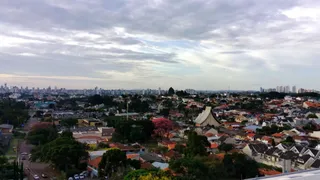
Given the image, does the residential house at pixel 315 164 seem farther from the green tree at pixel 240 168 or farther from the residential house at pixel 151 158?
the residential house at pixel 151 158

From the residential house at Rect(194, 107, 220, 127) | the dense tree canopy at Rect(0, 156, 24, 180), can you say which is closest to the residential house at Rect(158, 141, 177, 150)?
the dense tree canopy at Rect(0, 156, 24, 180)

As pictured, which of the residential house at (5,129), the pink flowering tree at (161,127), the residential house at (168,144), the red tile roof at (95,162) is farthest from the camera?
the residential house at (5,129)

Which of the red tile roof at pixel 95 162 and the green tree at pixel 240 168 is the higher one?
the green tree at pixel 240 168

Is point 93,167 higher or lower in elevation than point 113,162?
lower

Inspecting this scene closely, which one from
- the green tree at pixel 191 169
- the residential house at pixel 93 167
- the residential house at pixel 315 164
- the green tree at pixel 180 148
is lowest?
the residential house at pixel 93 167

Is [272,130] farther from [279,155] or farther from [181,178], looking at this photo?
[181,178]

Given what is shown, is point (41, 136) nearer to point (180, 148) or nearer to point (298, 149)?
point (180, 148)

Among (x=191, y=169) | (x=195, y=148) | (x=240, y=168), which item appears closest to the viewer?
(x=191, y=169)

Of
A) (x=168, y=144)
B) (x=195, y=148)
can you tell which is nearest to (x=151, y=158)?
(x=195, y=148)

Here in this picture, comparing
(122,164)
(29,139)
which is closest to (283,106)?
(29,139)

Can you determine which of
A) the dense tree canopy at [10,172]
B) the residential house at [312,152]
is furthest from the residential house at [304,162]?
the dense tree canopy at [10,172]

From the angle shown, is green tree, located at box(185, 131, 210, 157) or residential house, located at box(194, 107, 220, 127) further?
residential house, located at box(194, 107, 220, 127)

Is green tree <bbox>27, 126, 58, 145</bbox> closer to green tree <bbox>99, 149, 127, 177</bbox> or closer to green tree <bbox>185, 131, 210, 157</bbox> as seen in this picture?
green tree <bbox>99, 149, 127, 177</bbox>
